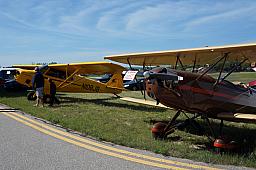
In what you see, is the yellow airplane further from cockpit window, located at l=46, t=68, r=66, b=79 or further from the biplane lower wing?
the biplane lower wing

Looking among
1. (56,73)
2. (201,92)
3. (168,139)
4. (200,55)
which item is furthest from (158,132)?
(56,73)

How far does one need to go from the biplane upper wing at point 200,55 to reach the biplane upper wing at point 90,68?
3955mm

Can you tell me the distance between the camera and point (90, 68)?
1375 centimetres

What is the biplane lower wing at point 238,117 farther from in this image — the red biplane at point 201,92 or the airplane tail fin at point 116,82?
the airplane tail fin at point 116,82

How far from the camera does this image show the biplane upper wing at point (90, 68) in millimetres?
12617

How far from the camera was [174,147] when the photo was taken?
501 centimetres

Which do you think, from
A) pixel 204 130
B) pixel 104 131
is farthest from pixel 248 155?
pixel 104 131

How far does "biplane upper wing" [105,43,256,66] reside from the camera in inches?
209

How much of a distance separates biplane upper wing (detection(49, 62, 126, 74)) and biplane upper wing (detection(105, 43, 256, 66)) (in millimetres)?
3955

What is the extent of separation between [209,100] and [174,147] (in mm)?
1337

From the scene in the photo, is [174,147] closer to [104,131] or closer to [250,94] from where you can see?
[104,131]

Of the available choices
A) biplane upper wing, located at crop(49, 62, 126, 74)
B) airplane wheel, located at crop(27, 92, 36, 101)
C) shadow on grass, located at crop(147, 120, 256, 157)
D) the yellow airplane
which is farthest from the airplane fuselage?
airplane wheel, located at crop(27, 92, 36, 101)

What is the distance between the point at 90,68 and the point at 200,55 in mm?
7950

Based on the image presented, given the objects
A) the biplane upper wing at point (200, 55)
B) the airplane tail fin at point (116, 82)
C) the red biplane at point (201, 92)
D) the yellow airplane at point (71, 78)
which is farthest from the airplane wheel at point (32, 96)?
the red biplane at point (201, 92)
